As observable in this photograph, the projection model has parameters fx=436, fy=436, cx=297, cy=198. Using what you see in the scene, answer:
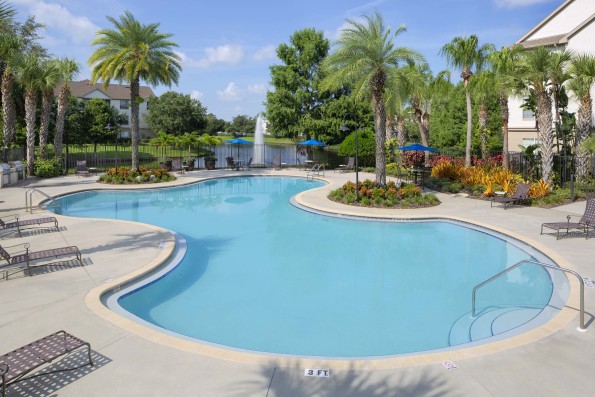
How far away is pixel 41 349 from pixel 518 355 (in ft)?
20.9

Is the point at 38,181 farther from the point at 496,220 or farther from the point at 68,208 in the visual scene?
the point at 496,220

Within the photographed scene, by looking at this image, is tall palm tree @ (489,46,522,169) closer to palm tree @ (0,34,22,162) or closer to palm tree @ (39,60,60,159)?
palm tree @ (0,34,22,162)

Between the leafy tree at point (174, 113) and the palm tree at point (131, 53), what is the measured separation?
39620 millimetres

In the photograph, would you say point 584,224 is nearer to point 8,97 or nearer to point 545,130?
point 545,130

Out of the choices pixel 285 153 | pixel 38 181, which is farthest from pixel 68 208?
pixel 285 153

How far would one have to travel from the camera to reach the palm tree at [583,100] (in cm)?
2011

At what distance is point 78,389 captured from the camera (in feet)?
17.1

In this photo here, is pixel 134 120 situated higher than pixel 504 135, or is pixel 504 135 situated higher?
pixel 134 120

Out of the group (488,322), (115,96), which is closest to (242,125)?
(115,96)

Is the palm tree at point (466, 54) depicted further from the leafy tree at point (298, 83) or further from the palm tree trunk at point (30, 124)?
the palm tree trunk at point (30, 124)

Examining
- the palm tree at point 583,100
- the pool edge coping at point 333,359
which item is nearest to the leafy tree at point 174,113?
the palm tree at point 583,100

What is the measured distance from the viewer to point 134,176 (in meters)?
25.8

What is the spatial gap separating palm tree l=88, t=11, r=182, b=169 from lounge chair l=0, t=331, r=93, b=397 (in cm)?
2236

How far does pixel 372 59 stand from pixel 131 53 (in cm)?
1481
